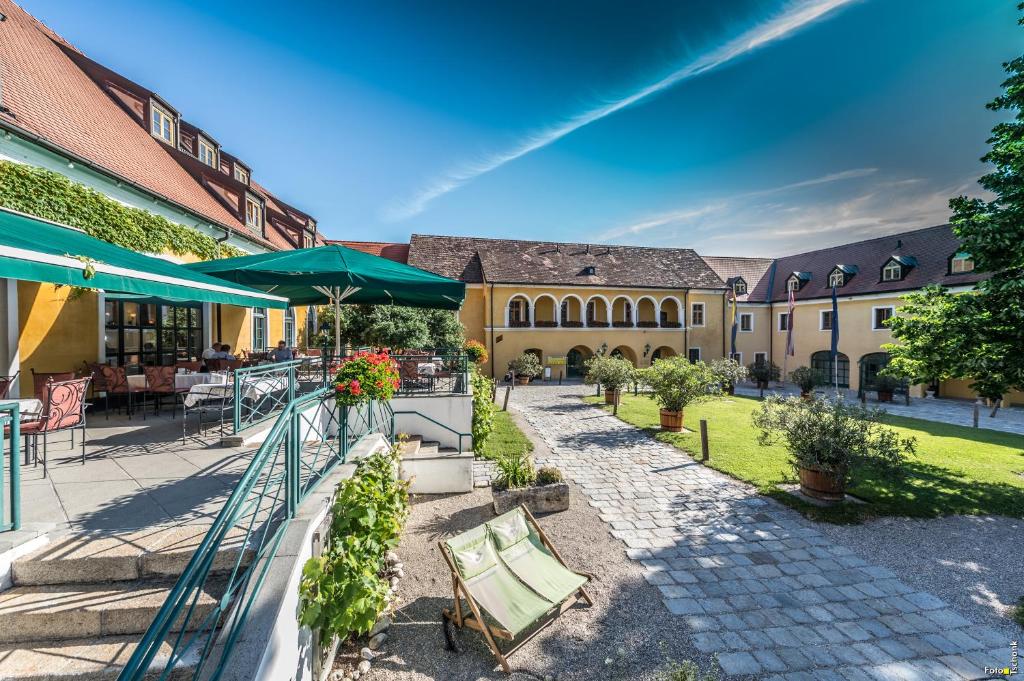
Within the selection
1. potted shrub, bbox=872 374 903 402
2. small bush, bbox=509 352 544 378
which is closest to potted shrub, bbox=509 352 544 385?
small bush, bbox=509 352 544 378

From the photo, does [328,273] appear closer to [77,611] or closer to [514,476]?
[77,611]

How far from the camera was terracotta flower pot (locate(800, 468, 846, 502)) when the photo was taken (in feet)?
22.3

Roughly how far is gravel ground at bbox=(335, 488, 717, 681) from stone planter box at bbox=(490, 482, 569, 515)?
100 centimetres

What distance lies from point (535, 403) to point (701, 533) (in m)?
12.1

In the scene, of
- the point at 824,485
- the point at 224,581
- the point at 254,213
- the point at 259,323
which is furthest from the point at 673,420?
the point at 254,213

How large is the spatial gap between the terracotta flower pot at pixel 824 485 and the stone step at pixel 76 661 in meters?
8.39

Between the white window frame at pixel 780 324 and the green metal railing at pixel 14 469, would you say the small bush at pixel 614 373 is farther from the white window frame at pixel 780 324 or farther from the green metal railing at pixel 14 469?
the white window frame at pixel 780 324

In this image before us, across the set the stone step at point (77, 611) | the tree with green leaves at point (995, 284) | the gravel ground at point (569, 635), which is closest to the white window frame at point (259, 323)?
the gravel ground at point (569, 635)

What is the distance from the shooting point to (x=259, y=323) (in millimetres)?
16062

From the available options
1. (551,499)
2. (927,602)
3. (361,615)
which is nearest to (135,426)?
(361,615)

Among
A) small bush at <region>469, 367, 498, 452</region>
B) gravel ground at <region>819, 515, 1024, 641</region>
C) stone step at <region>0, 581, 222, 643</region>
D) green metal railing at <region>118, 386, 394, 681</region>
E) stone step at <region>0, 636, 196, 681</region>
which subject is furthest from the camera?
small bush at <region>469, 367, 498, 452</region>

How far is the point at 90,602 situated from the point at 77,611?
2.7 inches

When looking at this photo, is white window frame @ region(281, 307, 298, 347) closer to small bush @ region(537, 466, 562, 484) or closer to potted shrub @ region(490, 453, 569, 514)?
potted shrub @ region(490, 453, 569, 514)

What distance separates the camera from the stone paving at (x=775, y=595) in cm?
359
